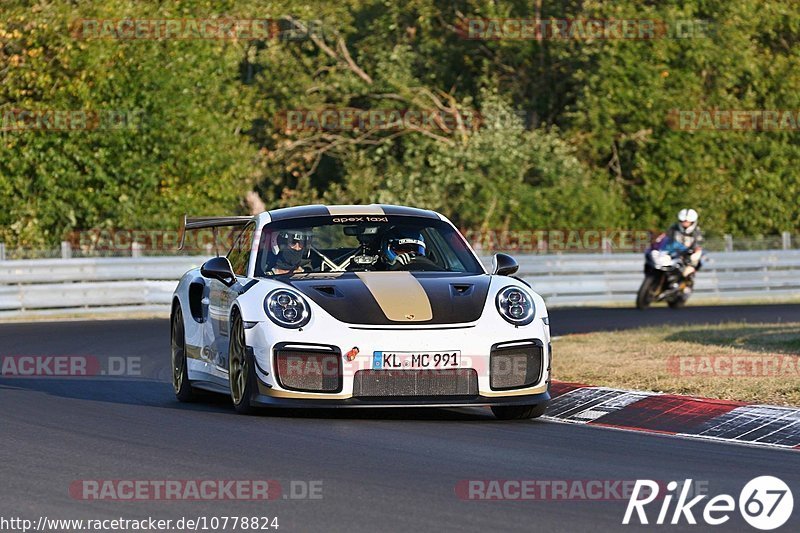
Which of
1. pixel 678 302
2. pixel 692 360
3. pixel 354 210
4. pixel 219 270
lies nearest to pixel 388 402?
pixel 219 270

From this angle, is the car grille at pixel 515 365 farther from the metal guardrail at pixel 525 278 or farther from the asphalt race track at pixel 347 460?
the metal guardrail at pixel 525 278

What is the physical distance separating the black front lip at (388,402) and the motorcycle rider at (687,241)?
15.9m

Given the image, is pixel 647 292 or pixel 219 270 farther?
pixel 647 292

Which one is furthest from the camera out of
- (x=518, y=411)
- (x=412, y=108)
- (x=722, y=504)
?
(x=412, y=108)

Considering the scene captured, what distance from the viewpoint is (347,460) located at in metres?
8.02

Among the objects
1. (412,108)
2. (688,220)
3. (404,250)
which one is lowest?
(688,220)

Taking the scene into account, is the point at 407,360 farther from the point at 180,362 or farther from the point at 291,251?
the point at 180,362

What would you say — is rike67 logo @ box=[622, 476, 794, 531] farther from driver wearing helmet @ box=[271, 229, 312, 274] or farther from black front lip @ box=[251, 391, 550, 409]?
driver wearing helmet @ box=[271, 229, 312, 274]

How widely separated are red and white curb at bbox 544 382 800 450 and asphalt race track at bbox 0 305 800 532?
356 mm

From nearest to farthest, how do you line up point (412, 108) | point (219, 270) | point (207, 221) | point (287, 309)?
point (287, 309)
point (219, 270)
point (207, 221)
point (412, 108)

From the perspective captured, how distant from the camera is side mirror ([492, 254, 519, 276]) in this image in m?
10.6

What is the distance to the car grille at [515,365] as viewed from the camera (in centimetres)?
973

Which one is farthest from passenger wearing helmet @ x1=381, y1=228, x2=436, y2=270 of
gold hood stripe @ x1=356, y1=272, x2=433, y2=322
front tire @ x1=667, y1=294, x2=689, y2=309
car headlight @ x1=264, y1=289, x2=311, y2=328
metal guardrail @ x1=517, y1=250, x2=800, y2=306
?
metal guardrail @ x1=517, y1=250, x2=800, y2=306

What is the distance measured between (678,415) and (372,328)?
2.09 metres
